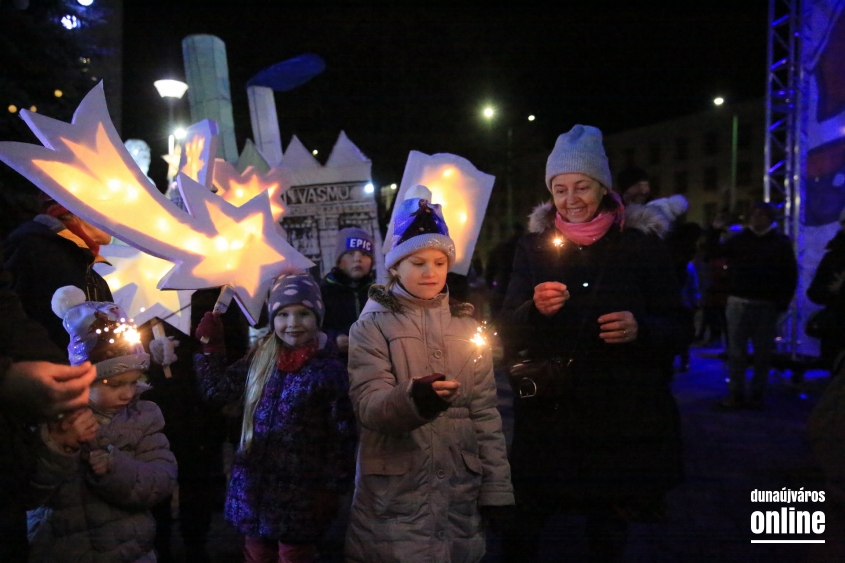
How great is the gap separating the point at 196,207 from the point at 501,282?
343cm

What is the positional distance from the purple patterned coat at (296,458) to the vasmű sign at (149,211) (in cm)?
41

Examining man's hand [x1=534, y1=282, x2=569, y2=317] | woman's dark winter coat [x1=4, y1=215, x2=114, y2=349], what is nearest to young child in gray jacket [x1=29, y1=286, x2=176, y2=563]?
woman's dark winter coat [x1=4, y1=215, x2=114, y2=349]

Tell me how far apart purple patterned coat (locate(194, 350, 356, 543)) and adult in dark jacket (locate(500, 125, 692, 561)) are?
78 centimetres

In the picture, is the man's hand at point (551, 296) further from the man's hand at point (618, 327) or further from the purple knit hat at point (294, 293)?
the purple knit hat at point (294, 293)

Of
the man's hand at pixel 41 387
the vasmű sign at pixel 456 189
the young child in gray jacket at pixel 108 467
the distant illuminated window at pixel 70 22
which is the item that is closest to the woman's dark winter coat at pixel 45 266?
the young child in gray jacket at pixel 108 467

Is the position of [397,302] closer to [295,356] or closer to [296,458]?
[295,356]

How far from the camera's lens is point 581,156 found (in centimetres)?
277

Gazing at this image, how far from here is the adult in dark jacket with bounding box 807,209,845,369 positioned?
4523 millimetres

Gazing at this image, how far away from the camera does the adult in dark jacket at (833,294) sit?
178 inches

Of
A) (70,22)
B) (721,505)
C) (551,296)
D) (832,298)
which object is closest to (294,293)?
(551,296)

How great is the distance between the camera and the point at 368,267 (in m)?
4.25

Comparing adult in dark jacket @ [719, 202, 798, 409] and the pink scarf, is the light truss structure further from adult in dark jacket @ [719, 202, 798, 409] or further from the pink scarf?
the pink scarf

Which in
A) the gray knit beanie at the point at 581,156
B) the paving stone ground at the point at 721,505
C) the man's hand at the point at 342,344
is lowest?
the paving stone ground at the point at 721,505

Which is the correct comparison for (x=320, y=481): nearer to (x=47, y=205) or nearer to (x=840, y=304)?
(x=47, y=205)
